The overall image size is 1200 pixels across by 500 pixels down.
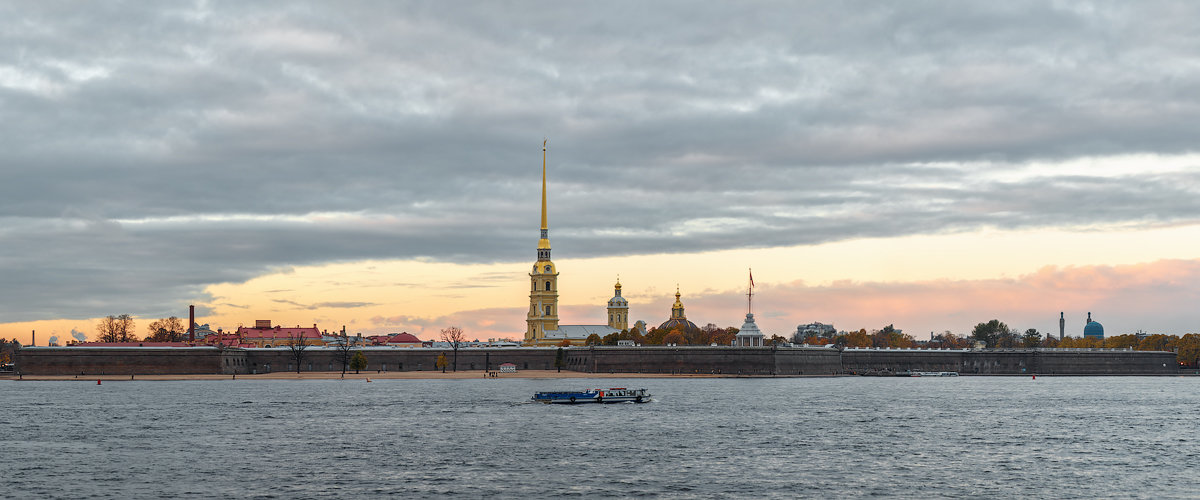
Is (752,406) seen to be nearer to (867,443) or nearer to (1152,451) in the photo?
(867,443)

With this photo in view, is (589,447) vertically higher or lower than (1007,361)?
lower

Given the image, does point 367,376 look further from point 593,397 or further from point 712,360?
point 593,397

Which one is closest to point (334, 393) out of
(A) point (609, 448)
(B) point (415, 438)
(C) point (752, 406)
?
(C) point (752, 406)

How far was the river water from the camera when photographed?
1854 inches

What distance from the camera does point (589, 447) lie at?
199 feet

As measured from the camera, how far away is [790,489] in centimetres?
4678

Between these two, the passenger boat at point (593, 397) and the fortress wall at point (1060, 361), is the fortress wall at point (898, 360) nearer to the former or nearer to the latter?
the fortress wall at point (1060, 361)

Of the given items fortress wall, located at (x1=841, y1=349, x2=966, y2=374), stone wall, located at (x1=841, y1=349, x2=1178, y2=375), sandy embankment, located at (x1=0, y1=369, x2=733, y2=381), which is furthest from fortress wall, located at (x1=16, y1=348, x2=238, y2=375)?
stone wall, located at (x1=841, y1=349, x2=1178, y2=375)

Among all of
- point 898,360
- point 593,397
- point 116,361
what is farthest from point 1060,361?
point 116,361

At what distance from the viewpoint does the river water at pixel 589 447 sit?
47094mm

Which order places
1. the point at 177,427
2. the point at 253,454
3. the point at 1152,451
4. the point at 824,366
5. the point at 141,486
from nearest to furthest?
the point at 141,486, the point at 253,454, the point at 1152,451, the point at 177,427, the point at 824,366

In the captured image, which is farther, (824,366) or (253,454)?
(824,366)

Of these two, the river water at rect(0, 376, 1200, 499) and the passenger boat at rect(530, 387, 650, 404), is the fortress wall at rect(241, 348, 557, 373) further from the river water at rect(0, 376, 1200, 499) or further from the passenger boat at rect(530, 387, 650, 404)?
the passenger boat at rect(530, 387, 650, 404)

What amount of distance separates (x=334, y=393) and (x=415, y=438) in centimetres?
4998
